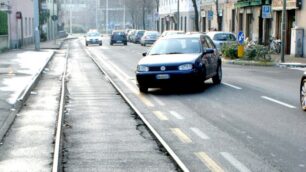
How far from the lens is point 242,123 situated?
37.3 ft

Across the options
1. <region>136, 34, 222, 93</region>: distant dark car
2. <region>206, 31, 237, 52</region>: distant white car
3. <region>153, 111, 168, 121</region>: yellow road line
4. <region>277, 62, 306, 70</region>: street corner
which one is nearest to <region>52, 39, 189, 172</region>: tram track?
<region>153, 111, 168, 121</region>: yellow road line

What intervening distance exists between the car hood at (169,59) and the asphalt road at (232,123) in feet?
2.72

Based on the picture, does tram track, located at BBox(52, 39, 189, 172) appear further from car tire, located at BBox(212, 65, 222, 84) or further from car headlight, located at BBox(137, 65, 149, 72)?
car tire, located at BBox(212, 65, 222, 84)

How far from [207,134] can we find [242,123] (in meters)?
1.31

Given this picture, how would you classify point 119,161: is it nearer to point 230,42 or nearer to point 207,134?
point 207,134

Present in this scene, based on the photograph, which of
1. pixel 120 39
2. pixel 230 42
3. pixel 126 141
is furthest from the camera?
pixel 120 39

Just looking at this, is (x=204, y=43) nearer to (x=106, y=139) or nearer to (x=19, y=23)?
(x=106, y=139)

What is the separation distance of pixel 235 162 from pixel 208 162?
34 cm

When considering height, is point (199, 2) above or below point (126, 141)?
above

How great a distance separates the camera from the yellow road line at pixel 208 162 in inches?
305

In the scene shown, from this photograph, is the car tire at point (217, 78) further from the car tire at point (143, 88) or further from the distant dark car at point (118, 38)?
the distant dark car at point (118, 38)

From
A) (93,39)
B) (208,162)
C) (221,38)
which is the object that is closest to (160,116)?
(208,162)

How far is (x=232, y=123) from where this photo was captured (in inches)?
448

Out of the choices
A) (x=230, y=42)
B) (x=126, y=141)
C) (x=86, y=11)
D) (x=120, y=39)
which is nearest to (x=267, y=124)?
(x=126, y=141)
